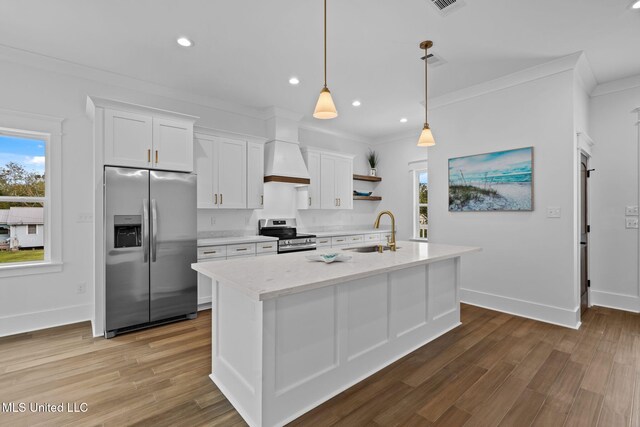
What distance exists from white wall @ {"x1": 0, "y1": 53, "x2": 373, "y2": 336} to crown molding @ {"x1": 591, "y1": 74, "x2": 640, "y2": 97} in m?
5.67

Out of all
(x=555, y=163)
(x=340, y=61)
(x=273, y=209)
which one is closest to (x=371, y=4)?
(x=340, y=61)

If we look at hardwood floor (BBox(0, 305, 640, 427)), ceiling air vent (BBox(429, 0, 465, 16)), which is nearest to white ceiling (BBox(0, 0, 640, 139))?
ceiling air vent (BBox(429, 0, 465, 16))

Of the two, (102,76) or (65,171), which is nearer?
(65,171)

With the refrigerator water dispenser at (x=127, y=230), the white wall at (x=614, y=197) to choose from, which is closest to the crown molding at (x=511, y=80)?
the white wall at (x=614, y=197)

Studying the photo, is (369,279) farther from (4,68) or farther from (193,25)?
(4,68)

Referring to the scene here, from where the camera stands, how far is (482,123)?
157 inches

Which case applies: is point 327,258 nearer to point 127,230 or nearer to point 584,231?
point 127,230

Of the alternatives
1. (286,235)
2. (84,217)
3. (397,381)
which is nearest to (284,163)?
(286,235)

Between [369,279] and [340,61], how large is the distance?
2.40 metres

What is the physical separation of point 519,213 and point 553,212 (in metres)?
0.33

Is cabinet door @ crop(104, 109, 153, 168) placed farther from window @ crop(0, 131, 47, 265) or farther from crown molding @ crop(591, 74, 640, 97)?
crown molding @ crop(591, 74, 640, 97)

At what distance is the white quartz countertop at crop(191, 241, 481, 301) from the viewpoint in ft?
5.21

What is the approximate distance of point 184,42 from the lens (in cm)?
295

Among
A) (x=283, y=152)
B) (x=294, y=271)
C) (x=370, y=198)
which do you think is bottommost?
(x=294, y=271)
